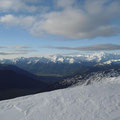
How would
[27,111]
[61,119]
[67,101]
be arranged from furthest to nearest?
[67,101] < [27,111] < [61,119]

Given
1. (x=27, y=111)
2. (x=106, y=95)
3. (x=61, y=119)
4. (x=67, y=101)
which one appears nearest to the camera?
(x=61, y=119)

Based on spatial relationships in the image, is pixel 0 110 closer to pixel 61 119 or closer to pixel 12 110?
pixel 12 110

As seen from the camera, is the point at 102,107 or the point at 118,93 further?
the point at 118,93

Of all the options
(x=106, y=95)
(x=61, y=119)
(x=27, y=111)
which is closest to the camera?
(x=61, y=119)

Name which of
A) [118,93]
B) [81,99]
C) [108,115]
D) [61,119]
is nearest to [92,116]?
[108,115]

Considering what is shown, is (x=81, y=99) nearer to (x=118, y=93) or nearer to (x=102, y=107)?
(x=102, y=107)

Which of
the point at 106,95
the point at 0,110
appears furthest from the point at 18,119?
the point at 106,95
